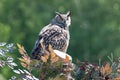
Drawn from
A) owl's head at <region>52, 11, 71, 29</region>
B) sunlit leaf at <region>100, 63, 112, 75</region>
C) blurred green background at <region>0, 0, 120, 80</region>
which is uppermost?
blurred green background at <region>0, 0, 120, 80</region>

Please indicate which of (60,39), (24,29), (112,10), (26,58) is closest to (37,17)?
(24,29)

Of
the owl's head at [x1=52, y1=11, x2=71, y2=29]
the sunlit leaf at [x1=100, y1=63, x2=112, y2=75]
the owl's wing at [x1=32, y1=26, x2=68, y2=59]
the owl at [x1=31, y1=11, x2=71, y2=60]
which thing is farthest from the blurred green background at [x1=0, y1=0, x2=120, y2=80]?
the sunlit leaf at [x1=100, y1=63, x2=112, y2=75]

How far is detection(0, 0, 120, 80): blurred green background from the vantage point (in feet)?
112

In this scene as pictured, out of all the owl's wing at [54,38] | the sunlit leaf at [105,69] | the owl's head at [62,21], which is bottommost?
the sunlit leaf at [105,69]

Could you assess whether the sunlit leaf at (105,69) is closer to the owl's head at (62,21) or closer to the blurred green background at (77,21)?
the owl's head at (62,21)

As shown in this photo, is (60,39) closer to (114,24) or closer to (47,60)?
(47,60)

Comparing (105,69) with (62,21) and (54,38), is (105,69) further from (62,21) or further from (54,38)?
(62,21)

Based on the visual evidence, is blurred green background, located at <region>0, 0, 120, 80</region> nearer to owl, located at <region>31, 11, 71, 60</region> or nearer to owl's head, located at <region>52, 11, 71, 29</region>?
owl's head, located at <region>52, 11, 71, 29</region>

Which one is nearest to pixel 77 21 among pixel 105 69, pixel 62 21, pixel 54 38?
pixel 62 21

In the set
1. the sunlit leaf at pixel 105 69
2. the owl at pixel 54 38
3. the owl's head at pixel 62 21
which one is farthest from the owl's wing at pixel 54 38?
the sunlit leaf at pixel 105 69

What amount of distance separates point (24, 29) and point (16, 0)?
77.9 inches

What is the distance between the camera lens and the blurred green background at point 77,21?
1341 inches

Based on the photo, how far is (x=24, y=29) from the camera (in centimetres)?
3628

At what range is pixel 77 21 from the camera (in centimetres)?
3541
